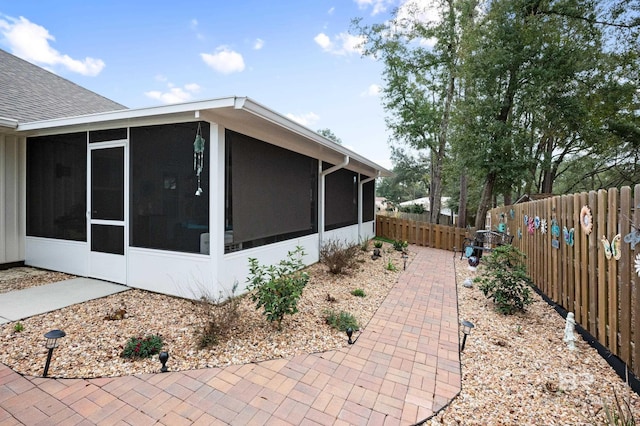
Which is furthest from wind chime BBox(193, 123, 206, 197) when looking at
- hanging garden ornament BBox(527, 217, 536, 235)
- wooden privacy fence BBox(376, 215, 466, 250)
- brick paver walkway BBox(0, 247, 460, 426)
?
wooden privacy fence BBox(376, 215, 466, 250)

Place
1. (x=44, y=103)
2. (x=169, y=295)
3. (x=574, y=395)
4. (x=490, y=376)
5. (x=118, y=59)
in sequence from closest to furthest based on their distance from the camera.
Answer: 1. (x=574, y=395)
2. (x=490, y=376)
3. (x=169, y=295)
4. (x=44, y=103)
5. (x=118, y=59)

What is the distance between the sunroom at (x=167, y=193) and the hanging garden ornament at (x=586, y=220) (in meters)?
3.71

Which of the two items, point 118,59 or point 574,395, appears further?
point 118,59

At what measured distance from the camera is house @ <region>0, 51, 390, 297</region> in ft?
12.9

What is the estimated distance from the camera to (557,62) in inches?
349

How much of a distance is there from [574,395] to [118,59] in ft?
38.3

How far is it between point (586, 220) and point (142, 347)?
4599mm

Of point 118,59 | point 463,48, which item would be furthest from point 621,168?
point 118,59

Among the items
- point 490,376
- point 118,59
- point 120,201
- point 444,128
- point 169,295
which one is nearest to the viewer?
point 490,376

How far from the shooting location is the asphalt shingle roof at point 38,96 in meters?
5.65

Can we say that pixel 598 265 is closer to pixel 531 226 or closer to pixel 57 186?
pixel 531 226

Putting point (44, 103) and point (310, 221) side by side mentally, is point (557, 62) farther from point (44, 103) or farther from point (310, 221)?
point (44, 103)

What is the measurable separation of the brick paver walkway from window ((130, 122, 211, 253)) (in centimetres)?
194

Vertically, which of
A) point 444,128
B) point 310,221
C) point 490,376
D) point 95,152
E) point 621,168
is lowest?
point 490,376
